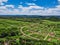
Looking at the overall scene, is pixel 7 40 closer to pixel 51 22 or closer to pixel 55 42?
pixel 55 42

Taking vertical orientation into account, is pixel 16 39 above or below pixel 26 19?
below

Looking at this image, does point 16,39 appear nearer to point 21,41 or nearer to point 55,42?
point 21,41

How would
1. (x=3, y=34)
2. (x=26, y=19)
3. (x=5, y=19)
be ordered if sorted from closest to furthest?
(x=3, y=34)
(x=26, y=19)
(x=5, y=19)

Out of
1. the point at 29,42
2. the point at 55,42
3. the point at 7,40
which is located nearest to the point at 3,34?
the point at 7,40

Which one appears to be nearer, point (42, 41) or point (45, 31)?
point (42, 41)

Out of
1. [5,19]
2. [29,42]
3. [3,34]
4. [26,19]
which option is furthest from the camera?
[5,19]

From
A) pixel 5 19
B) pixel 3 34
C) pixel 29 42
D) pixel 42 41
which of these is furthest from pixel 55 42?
pixel 5 19
